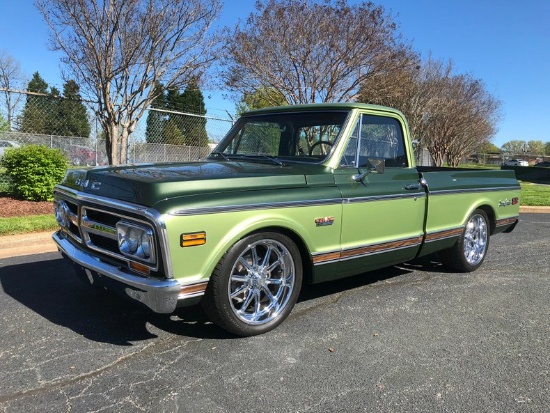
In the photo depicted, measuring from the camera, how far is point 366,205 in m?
4.14

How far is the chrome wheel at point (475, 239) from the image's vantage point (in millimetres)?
5629

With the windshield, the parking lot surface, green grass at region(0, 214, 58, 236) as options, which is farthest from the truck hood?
green grass at region(0, 214, 58, 236)

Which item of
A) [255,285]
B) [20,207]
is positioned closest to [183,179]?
[255,285]

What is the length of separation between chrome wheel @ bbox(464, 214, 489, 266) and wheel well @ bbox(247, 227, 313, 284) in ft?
8.36

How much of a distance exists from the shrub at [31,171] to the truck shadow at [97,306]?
13.8 ft

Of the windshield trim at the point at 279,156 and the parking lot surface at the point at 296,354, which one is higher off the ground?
the windshield trim at the point at 279,156

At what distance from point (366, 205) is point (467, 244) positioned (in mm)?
2196

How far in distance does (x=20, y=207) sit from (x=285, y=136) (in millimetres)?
6275

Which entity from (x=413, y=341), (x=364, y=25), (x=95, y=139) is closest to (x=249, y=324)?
(x=413, y=341)

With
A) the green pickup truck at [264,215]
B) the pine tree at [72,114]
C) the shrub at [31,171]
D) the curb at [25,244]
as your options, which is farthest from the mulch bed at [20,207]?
the green pickup truck at [264,215]

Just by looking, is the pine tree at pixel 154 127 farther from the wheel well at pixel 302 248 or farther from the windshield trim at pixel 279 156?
the wheel well at pixel 302 248

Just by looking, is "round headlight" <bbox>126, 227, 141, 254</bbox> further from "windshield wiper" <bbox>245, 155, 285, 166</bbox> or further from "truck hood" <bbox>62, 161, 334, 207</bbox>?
"windshield wiper" <bbox>245, 155, 285, 166</bbox>

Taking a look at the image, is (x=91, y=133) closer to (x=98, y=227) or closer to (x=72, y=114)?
(x=72, y=114)

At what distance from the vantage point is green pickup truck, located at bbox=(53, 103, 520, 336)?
306cm
